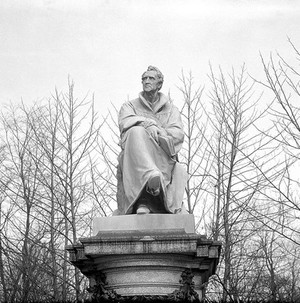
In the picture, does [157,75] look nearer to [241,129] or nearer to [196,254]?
[196,254]

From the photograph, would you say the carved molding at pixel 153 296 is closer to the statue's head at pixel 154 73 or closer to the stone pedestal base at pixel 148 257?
the stone pedestal base at pixel 148 257

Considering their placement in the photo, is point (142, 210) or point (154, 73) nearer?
point (142, 210)

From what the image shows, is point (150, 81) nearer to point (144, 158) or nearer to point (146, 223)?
point (144, 158)

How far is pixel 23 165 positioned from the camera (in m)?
18.8

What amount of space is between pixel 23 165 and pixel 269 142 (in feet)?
23.8

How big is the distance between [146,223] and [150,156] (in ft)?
3.06

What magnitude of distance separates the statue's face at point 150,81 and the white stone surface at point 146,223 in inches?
78.8

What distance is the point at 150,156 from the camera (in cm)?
853

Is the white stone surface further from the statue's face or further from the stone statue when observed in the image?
the statue's face

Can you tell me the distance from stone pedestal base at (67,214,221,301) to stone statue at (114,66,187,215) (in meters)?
0.32

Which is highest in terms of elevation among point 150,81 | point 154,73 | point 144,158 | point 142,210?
point 154,73

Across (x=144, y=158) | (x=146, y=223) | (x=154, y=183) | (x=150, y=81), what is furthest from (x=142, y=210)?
(x=150, y=81)

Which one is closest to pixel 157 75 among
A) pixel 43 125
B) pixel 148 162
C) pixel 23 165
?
pixel 148 162

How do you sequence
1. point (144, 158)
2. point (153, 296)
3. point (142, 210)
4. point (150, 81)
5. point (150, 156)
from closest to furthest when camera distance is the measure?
point (153, 296) → point (142, 210) → point (144, 158) → point (150, 156) → point (150, 81)
